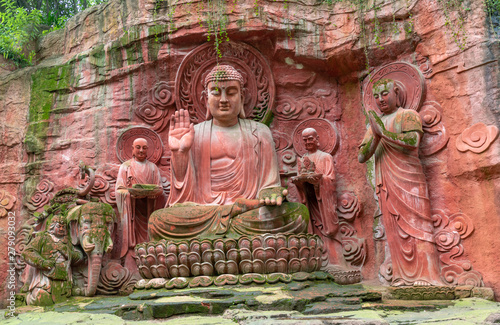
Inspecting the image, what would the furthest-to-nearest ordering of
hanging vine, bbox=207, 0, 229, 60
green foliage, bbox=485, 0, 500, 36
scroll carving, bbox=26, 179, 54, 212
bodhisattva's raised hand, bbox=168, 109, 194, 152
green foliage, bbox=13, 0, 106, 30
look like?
1. green foliage, bbox=13, 0, 106, 30
2. hanging vine, bbox=207, 0, 229, 60
3. scroll carving, bbox=26, 179, 54, 212
4. bodhisattva's raised hand, bbox=168, 109, 194, 152
5. green foliage, bbox=485, 0, 500, 36

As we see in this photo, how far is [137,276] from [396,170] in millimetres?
3999

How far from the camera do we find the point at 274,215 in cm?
694

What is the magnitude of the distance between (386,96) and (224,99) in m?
2.36

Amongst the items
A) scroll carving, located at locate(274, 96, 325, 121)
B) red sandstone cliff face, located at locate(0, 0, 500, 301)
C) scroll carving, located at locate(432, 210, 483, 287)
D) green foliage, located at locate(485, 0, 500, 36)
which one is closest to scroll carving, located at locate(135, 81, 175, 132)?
red sandstone cliff face, located at locate(0, 0, 500, 301)

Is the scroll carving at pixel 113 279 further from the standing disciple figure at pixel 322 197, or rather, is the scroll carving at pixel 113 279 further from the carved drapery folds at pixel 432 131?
the carved drapery folds at pixel 432 131

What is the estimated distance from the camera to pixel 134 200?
26.6 feet

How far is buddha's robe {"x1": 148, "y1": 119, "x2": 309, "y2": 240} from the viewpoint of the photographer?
6.94 metres

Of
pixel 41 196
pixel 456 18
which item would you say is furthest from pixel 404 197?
pixel 41 196

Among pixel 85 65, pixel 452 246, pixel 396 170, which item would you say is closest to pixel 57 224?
pixel 85 65

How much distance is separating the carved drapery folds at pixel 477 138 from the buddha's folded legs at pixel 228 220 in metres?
2.30

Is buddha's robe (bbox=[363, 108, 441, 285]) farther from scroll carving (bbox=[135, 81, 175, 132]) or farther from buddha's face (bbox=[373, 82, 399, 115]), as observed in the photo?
scroll carving (bbox=[135, 81, 175, 132])

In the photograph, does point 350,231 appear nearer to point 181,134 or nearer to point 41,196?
point 181,134

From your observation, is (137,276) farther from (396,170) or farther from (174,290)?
(396,170)

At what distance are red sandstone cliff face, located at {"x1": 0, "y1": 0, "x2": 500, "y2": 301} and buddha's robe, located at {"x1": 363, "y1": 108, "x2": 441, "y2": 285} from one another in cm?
61
